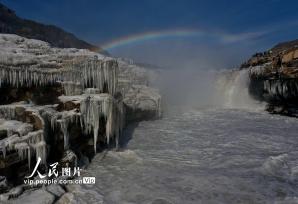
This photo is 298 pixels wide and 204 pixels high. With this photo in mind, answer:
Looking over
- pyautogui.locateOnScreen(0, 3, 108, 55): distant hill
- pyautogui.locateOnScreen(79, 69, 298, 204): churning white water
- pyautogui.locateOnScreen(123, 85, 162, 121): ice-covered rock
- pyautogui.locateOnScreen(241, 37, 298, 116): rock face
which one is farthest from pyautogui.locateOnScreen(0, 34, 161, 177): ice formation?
pyautogui.locateOnScreen(0, 3, 108, 55): distant hill

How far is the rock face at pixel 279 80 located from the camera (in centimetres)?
2179

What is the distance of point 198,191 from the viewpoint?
834cm

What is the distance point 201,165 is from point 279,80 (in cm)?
1577

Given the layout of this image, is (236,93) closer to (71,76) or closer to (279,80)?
(279,80)

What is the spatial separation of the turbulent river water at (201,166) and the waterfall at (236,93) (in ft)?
35.9

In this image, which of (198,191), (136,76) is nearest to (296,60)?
(136,76)

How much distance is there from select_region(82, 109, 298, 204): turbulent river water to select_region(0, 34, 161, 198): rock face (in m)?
1.31

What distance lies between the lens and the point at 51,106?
10.7 m

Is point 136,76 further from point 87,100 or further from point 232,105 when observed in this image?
point 232,105

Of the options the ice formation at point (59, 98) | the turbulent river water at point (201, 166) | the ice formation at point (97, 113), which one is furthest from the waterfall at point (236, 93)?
the ice formation at point (97, 113)

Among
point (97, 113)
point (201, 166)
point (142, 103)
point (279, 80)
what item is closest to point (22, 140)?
point (97, 113)

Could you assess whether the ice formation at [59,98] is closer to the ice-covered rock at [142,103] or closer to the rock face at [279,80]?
the ice-covered rock at [142,103]

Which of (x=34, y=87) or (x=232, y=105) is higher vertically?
(x=34, y=87)

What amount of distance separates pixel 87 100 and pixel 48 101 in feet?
6.21
